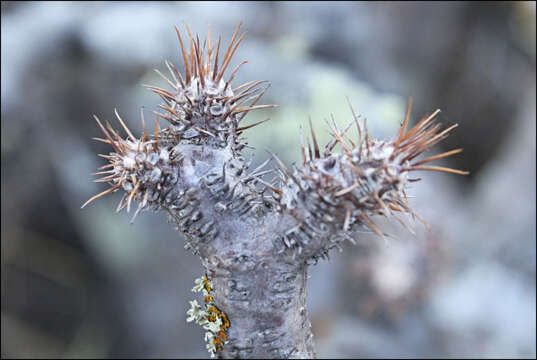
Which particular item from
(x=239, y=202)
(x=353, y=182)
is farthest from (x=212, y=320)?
(x=353, y=182)

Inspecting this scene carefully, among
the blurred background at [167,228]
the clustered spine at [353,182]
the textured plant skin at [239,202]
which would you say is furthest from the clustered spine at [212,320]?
the blurred background at [167,228]

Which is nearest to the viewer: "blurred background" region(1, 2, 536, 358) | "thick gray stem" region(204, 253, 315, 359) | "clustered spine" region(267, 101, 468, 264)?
"clustered spine" region(267, 101, 468, 264)

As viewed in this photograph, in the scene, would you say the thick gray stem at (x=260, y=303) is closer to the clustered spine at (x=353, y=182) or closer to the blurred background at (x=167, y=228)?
the clustered spine at (x=353, y=182)

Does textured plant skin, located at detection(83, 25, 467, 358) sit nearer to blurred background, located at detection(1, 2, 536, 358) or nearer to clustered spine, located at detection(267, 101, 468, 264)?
clustered spine, located at detection(267, 101, 468, 264)

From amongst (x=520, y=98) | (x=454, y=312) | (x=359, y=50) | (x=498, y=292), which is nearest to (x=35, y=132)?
(x=359, y=50)

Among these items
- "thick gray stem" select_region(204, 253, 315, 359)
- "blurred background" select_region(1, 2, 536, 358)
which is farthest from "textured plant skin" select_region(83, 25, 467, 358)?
"blurred background" select_region(1, 2, 536, 358)

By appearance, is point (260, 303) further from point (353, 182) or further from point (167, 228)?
point (167, 228)
